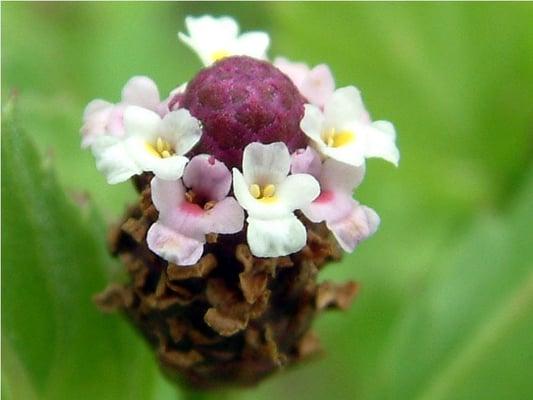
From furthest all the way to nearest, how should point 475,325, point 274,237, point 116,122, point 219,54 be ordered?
point 475,325 < point 219,54 < point 116,122 < point 274,237

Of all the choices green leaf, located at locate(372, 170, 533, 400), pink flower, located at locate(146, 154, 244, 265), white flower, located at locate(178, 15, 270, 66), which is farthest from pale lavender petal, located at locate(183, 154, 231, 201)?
green leaf, located at locate(372, 170, 533, 400)

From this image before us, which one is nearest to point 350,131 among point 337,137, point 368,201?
point 337,137

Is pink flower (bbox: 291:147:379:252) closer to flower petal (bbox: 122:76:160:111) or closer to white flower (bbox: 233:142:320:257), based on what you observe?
white flower (bbox: 233:142:320:257)

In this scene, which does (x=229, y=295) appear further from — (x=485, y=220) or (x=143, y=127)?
(x=485, y=220)

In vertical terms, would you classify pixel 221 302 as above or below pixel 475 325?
above

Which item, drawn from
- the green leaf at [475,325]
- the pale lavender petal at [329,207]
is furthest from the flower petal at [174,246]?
the green leaf at [475,325]

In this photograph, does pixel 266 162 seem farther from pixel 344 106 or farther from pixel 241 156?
pixel 344 106

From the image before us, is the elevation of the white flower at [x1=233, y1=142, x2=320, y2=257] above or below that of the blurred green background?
above
